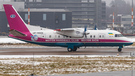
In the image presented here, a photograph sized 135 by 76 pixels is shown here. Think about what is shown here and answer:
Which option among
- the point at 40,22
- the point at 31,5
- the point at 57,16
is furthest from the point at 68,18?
the point at 31,5

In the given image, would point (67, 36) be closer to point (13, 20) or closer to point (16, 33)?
point (16, 33)

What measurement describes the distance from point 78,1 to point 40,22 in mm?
62409

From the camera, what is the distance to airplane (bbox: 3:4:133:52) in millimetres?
34062

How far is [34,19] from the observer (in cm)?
9631

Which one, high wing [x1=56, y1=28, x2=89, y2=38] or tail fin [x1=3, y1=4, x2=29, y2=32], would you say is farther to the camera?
tail fin [x1=3, y1=4, x2=29, y2=32]

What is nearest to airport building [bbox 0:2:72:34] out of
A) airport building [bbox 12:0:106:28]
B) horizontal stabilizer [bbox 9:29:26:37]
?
airport building [bbox 12:0:106:28]

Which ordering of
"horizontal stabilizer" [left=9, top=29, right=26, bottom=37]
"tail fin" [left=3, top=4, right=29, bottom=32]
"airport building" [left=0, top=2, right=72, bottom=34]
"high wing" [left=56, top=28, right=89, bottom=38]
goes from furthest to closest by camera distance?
"airport building" [left=0, top=2, right=72, bottom=34], "tail fin" [left=3, top=4, right=29, bottom=32], "high wing" [left=56, top=28, right=89, bottom=38], "horizontal stabilizer" [left=9, top=29, right=26, bottom=37]

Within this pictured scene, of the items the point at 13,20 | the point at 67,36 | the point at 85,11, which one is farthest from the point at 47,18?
the point at 67,36

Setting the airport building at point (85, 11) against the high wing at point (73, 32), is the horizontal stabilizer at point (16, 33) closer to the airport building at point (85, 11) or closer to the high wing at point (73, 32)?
the high wing at point (73, 32)

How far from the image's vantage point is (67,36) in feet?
113

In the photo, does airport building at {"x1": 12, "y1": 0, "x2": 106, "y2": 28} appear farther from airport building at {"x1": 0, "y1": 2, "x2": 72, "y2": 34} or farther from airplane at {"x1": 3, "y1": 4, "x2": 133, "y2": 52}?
airplane at {"x1": 3, "y1": 4, "x2": 133, "y2": 52}

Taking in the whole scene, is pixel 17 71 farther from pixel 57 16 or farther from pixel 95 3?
pixel 95 3

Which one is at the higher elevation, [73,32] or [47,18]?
[47,18]

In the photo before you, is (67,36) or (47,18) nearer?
(67,36)
